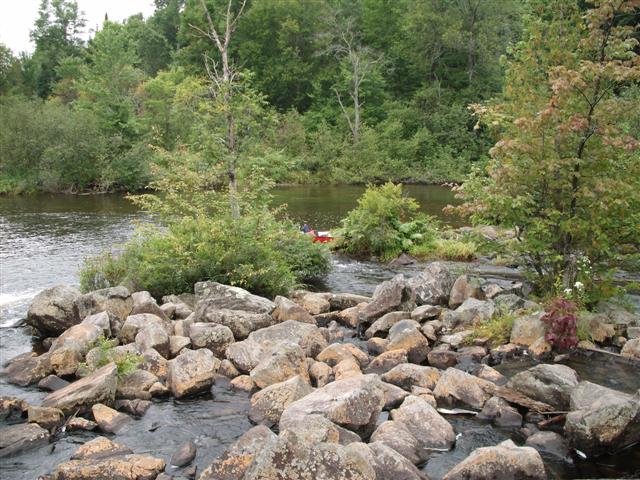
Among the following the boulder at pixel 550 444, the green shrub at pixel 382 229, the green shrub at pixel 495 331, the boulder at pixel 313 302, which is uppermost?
the green shrub at pixel 382 229

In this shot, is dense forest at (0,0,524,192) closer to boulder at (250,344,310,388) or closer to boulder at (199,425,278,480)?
boulder at (250,344,310,388)

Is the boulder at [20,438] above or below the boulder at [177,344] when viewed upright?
below

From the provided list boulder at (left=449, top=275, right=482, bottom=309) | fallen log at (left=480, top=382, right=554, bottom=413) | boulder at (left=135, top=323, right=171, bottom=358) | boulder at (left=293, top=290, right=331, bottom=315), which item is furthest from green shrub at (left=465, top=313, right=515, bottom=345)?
boulder at (left=135, top=323, right=171, bottom=358)

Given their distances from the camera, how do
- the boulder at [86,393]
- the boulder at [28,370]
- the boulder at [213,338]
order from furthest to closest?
1. the boulder at [213,338]
2. the boulder at [28,370]
3. the boulder at [86,393]

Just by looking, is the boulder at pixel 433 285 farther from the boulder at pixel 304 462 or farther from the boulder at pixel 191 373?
the boulder at pixel 304 462

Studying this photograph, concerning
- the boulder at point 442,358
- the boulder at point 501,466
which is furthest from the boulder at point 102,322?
the boulder at point 501,466

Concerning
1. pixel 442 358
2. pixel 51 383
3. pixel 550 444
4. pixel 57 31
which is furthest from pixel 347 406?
pixel 57 31

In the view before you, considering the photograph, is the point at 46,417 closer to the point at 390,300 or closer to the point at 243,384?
the point at 243,384

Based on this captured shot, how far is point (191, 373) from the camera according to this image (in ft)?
33.1

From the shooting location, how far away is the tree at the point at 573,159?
40.7 ft

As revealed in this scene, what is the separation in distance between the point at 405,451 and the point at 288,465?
214cm

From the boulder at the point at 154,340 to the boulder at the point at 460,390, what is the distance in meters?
4.97

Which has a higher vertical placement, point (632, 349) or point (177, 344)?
point (632, 349)

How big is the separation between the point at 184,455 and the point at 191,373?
2.31 metres
